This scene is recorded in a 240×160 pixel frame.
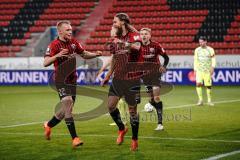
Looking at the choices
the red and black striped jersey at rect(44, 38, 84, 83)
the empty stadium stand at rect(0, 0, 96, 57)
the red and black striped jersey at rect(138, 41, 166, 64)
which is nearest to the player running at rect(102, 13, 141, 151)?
the red and black striped jersey at rect(44, 38, 84, 83)

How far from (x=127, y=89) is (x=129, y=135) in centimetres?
215

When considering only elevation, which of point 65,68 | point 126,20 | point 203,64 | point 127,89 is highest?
point 126,20

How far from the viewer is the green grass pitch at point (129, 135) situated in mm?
9500

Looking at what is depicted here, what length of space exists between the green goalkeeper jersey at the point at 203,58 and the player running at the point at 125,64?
10165 mm

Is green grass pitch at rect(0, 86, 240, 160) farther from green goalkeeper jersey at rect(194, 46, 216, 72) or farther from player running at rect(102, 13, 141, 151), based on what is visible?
green goalkeeper jersey at rect(194, 46, 216, 72)

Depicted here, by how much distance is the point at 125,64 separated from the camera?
10.1m

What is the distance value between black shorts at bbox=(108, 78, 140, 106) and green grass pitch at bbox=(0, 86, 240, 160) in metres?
0.86

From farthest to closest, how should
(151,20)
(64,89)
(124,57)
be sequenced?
(151,20), (64,89), (124,57)

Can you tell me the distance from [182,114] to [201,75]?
4.08 m

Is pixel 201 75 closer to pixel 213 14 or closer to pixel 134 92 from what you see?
pixel 134 92

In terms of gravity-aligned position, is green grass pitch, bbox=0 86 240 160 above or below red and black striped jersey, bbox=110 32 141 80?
below

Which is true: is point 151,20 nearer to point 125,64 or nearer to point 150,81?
point 150,81

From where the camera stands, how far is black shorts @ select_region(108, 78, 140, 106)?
398 inches

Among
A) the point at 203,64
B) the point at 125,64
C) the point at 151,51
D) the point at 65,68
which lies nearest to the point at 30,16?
the point at 203,64
